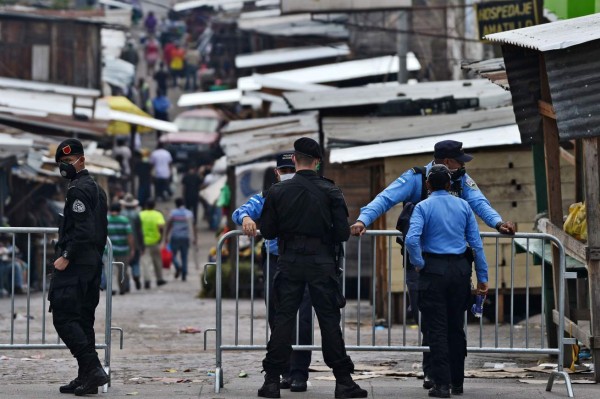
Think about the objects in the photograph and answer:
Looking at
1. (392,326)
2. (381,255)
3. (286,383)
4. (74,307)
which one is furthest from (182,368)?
A: (381,255)

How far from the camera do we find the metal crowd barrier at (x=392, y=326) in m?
10.9

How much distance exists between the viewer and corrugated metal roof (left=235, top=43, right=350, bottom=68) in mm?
34000

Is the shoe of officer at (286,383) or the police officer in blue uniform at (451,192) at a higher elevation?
the police officer in blue uniform at (451,192)

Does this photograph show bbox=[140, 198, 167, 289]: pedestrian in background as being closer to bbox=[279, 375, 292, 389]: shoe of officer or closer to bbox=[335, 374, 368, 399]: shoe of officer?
bbox=[279, 375, 292, 389]: shoe of officer

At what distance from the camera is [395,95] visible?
70.4 ft

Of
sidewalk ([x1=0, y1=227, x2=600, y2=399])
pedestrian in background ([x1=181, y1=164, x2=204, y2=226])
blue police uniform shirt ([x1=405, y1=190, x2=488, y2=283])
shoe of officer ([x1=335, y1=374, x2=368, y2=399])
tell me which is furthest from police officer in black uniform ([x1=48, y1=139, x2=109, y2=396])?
pedestrian in background ([x1=181, y1=164, x2=204, y2=226])

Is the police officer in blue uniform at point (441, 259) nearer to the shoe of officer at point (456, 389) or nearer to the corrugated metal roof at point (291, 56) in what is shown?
the shoe of officer at point (456, 389)

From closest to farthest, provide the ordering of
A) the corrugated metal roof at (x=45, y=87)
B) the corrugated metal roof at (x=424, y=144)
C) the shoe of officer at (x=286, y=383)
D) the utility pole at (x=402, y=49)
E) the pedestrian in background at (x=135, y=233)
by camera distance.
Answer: the shoe of officer at (x=286, y=383), the corrugated metal roof at (x=424, y=144), the utility pole at (x=402, y=49), the pedestrian in background at (x=135, y=233), the corrugated metal roof at (x=45, y=87)

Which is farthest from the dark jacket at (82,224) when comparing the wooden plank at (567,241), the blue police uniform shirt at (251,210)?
the wooden plank at (567,241)

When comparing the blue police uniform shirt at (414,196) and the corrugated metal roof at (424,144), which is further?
the corrugated metal roof at (424,144)

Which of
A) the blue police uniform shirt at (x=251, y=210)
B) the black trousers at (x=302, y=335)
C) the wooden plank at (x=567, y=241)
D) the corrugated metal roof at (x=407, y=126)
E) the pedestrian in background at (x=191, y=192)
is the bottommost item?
the black trousers at (x=302, y=335)

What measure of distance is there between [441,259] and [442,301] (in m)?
0.29

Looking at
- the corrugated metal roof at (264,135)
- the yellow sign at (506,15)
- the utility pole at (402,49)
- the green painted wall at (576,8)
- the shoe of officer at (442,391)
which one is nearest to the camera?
the shoe of officer at (442,391)

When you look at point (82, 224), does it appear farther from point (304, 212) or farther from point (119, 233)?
point (119, 233)
